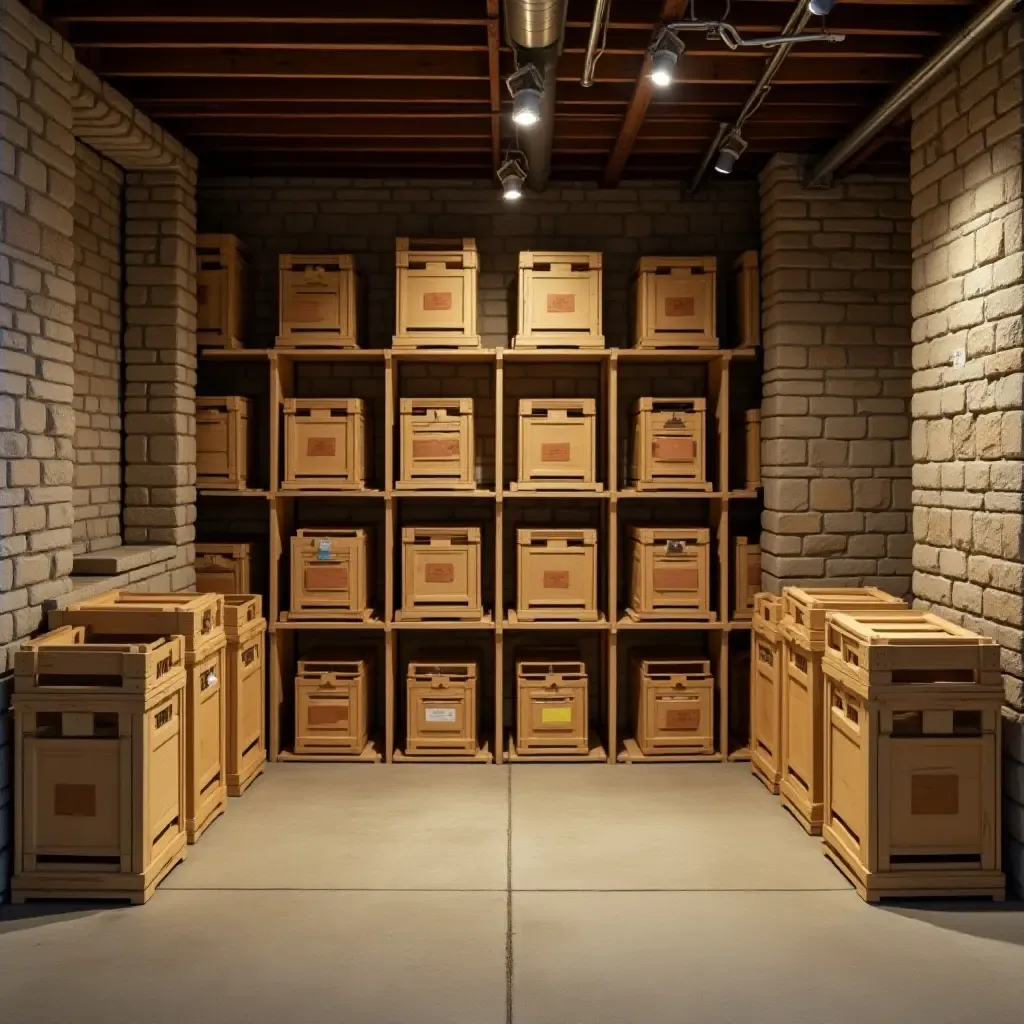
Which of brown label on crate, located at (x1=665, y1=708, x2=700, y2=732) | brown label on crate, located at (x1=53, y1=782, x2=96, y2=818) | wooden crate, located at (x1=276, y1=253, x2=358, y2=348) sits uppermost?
wooden crate, located at (x1=276, y1=253, x2=358, y2=348)

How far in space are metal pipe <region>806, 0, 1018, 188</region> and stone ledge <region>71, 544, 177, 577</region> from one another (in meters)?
4.12

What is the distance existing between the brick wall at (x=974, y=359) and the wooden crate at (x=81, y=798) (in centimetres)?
331

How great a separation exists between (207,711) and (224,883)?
2.82ft

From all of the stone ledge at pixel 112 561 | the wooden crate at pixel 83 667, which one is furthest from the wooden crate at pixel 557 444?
the wooden crate at pixel 83 667

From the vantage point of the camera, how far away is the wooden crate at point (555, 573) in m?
5.64

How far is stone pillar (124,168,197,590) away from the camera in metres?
5.46

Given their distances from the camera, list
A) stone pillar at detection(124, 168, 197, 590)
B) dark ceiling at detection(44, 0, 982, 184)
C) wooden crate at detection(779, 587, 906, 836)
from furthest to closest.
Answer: stone pillar at detection(124, 168, 197, 590), wooden crate at detection(779, 587, 906, 836), dark ceiling at detection(44, 0, 982, 184)

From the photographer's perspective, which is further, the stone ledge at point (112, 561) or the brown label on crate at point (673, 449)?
the brown label on crate at point (673, 449)

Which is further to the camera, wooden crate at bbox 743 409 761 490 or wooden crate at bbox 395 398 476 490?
wooden crate at bbox 743 409 761 490

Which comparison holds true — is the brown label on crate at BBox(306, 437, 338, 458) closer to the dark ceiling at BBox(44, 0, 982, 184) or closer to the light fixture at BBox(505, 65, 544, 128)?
the dark ceiling at BBox(44, 0, 982, 184)

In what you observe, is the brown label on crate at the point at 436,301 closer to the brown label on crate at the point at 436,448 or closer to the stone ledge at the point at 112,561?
the brown label on crate at the point at 436,448

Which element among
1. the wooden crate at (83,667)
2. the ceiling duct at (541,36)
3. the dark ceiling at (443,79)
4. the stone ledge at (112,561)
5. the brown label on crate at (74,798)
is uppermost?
the dark ceiling at (443,79)

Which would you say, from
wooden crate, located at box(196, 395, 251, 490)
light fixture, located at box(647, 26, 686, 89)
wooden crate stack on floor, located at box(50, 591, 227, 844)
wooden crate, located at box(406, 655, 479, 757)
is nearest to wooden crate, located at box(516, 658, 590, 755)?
wooden crate, located at box(406, 655, 479, 757)

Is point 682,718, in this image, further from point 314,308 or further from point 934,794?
point 314,308
